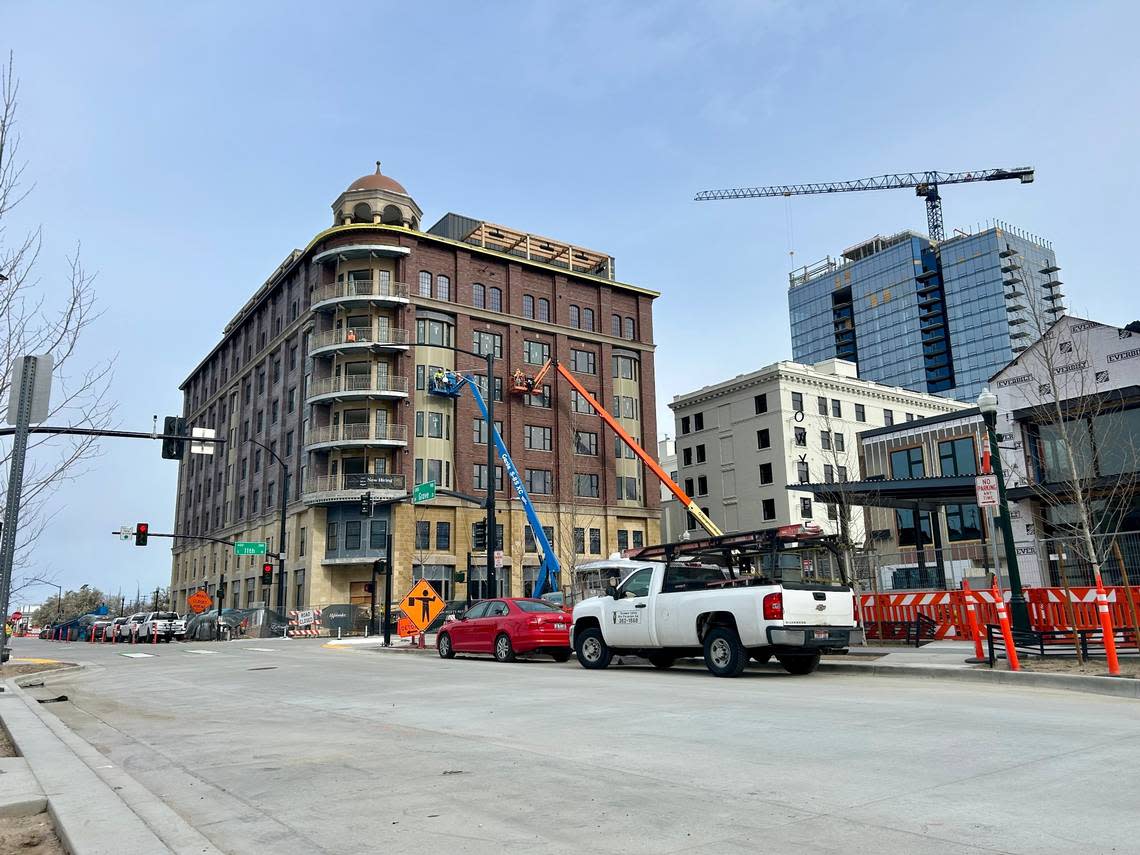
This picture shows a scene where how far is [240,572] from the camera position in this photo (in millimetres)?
68312

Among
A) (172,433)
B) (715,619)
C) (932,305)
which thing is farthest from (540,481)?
(932,305)

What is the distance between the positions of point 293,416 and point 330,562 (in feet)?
41.4

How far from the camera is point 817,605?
47.5 feet

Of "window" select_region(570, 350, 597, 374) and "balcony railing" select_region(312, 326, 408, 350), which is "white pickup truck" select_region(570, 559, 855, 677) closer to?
"balcony railing" select_region(312, 326, 408, 350)

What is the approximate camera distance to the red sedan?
1962 centimetres

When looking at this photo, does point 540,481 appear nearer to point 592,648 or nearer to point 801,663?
point 592,648

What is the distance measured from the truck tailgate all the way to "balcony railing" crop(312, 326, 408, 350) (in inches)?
1767

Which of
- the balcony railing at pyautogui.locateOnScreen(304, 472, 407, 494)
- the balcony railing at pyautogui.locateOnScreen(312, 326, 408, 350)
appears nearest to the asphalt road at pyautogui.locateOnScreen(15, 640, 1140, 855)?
the balcony railing at pyautogui.locateOnScreen(304, 472, 407, 494)

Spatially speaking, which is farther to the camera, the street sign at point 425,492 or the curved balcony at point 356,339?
the curved balcony at point 356,339

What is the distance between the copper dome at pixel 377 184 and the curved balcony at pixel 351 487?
1997cm

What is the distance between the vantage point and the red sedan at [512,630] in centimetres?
1962

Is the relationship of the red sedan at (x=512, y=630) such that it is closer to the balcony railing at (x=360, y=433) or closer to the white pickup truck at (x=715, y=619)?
the white pickup truck at (x=715, y=619)

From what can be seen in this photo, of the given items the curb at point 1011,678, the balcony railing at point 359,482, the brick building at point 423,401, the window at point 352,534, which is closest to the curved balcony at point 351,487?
the balcony railing at point 359,482

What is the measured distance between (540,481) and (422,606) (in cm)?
3520
